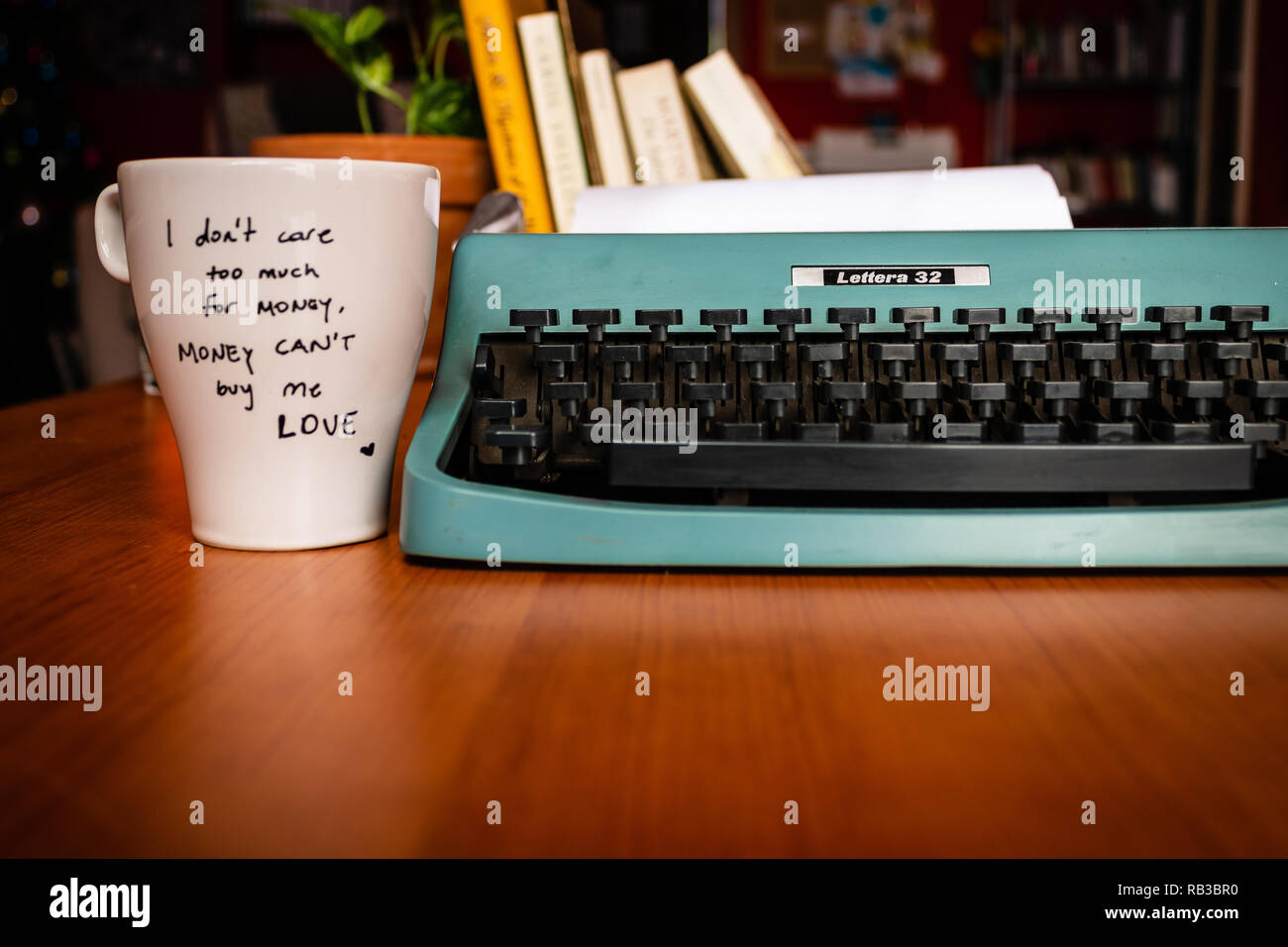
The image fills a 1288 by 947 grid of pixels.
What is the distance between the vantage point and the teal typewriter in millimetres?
502

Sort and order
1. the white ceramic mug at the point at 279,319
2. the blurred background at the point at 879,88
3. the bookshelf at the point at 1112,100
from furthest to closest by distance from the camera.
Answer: the bookshelf at the point at 1112,100, the blurred background at the point at 879,88, the white ceramic mug at the point at 279,319

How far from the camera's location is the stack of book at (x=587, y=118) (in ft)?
3.12

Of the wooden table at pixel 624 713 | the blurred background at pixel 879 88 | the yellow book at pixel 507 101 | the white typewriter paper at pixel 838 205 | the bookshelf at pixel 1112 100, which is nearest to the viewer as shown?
the wooden table at pixel 624 713

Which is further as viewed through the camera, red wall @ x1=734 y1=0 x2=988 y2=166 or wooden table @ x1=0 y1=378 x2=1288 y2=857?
red wall @ x1=734 y1=0 x2=988 y2=166

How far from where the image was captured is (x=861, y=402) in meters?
0.55

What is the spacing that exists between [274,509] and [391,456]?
0.22 ft

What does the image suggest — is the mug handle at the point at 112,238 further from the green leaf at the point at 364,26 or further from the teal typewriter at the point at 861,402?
the green leaf at the point at 364,26

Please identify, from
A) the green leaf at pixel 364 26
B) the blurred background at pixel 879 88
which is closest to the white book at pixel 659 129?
the green leaf at pixel 364 26

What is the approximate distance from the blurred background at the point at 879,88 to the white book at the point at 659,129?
278 cm

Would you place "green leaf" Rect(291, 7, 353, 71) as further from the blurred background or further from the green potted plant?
the blurred background

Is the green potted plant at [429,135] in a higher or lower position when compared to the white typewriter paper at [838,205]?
higher

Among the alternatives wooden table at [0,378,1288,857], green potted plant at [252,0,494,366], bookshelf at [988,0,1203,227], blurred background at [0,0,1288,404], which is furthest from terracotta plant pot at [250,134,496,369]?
bookshelf at [988,0,1203,227]

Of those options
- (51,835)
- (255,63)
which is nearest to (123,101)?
(255,63)

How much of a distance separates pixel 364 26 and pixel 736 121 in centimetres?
38
